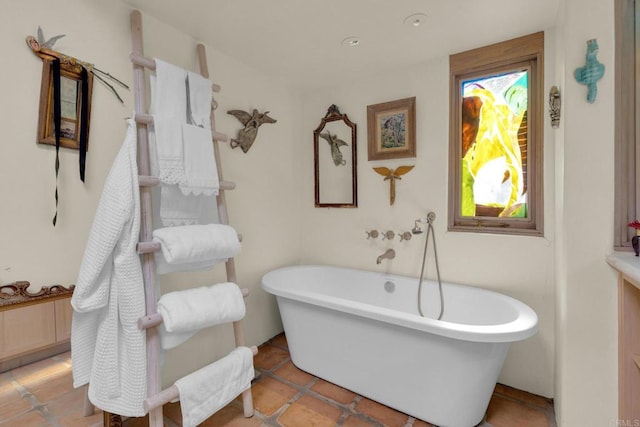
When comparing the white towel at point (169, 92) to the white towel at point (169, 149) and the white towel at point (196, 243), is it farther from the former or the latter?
the white towel at point (196, 243)

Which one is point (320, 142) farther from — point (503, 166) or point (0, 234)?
point (0, 234)

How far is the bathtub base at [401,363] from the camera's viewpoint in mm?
1490

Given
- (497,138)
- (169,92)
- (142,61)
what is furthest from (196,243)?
(497,138)

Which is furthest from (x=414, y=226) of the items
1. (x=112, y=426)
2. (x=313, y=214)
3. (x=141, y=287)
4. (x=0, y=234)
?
(x=0, y=234)

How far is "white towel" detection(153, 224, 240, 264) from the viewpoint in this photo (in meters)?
1.37

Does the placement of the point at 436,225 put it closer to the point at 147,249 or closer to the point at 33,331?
the point at 147,249

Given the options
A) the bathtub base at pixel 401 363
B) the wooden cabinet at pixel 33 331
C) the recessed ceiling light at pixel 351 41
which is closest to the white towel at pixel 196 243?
the wooden cabinet at pixel 33 331

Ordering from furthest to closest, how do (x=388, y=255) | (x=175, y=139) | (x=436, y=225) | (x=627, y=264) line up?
(x=388, y=255) < (x=436, y=225) < (x=175, y=139) < (x=627, y=264)

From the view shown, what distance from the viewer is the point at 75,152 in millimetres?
1436

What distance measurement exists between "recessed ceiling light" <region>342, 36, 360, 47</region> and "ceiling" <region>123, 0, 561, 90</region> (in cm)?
3

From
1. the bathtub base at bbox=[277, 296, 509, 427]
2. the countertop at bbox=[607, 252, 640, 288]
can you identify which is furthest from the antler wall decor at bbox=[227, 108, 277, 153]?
the countertop at bbox=[607, 252, 640, 288]

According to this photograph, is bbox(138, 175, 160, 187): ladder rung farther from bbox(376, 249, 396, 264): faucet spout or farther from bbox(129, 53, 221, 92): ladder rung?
bbox(376, 249, 396, 264): faucet spout

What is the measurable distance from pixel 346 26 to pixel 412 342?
6.21 feet

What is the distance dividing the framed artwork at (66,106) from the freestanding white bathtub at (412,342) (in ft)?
4.63
